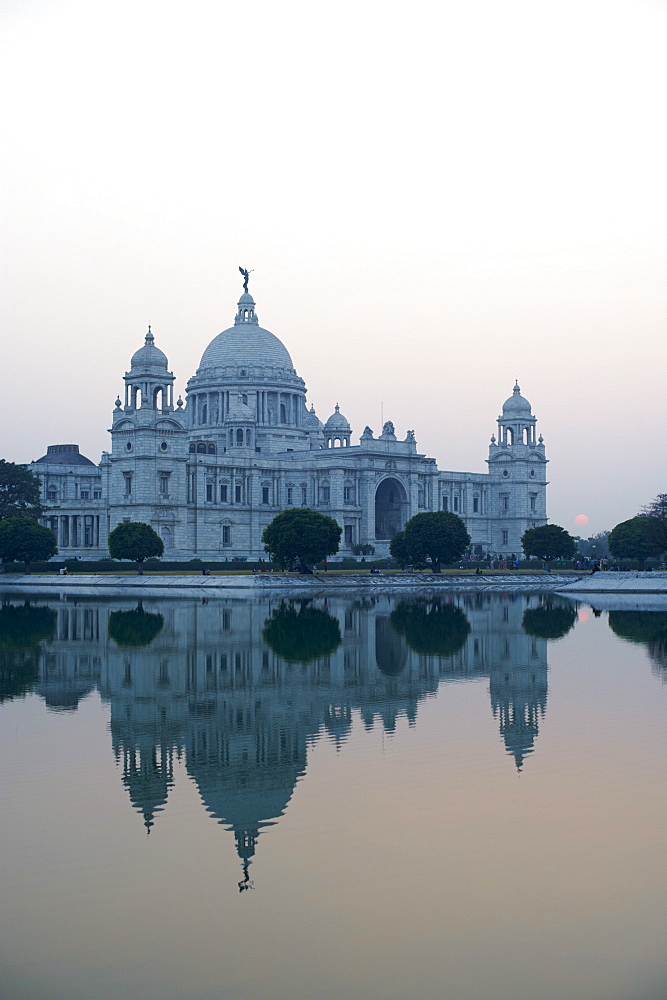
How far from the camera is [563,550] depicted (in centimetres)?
11219

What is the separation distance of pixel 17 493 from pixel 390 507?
151 ft

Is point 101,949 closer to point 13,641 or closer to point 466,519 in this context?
point 13,641

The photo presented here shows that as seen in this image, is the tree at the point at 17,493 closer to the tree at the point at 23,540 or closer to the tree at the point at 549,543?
the tree at the point at 23,540

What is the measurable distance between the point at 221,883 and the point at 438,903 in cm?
261

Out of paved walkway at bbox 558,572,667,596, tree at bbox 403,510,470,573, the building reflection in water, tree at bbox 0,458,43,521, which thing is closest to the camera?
the building reflection in water

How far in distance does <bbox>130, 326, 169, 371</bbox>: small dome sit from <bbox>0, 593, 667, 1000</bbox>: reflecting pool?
270ft

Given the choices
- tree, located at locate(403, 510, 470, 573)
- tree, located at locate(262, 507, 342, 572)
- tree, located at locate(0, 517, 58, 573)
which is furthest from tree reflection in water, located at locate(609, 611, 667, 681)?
tree, located at locate(0, 517, 58, 573)

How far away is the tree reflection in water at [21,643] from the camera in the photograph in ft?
106

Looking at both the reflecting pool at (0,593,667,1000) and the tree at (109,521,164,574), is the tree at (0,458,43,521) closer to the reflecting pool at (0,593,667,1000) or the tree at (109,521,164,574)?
the tree at (109,521,164,574)

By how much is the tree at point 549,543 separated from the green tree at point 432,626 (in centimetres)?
4394

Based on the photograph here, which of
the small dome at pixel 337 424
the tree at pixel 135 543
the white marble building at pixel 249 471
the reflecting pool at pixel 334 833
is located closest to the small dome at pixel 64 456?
the white marble building at pixel 249 471

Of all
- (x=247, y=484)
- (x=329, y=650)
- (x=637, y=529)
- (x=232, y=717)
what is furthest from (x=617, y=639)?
(x=247, y=484)

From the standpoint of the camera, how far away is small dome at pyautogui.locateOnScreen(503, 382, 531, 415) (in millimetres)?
153250

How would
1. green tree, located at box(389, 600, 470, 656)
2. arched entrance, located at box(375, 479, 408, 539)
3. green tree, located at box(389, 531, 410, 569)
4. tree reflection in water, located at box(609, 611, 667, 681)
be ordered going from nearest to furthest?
1. tree reflection in water, located at box(609, 611, 667, 681)
2. green tree, located at box(389, 600, 470, 656)
3. green tree, located at box(389, 531, 410, 569)
4. arched entrance, located at box(375, 479, 408, 539)
